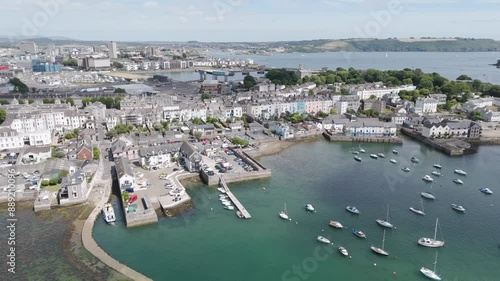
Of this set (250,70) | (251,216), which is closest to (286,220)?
(251,216)

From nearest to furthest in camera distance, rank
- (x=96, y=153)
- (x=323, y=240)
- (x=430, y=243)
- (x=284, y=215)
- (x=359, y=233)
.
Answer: (x=430, y=243)
(x=323, y=240)
(x=359, y=233)
(x=284, y=215)
(x=96, y=153)

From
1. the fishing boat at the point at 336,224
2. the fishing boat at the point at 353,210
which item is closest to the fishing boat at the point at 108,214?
the fishing boat at the point at 336,224

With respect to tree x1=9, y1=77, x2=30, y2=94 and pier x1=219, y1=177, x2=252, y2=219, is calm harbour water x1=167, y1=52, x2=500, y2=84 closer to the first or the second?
tree x1=9, y1=77, x2=30, y2=94

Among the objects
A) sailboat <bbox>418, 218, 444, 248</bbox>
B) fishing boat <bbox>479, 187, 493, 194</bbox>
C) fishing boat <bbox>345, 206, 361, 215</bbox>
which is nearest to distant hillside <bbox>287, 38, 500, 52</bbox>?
fishing boat <bbox>479, 187, 493, 194</bbox>

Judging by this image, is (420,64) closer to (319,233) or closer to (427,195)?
(427,195)

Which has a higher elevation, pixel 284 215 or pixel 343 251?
pixel 284 215

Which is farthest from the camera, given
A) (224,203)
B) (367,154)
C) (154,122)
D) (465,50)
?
(465,50)

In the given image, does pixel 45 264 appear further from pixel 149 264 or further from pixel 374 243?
pixel 374 243

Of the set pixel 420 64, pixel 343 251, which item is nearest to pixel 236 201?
pixel 343 251
